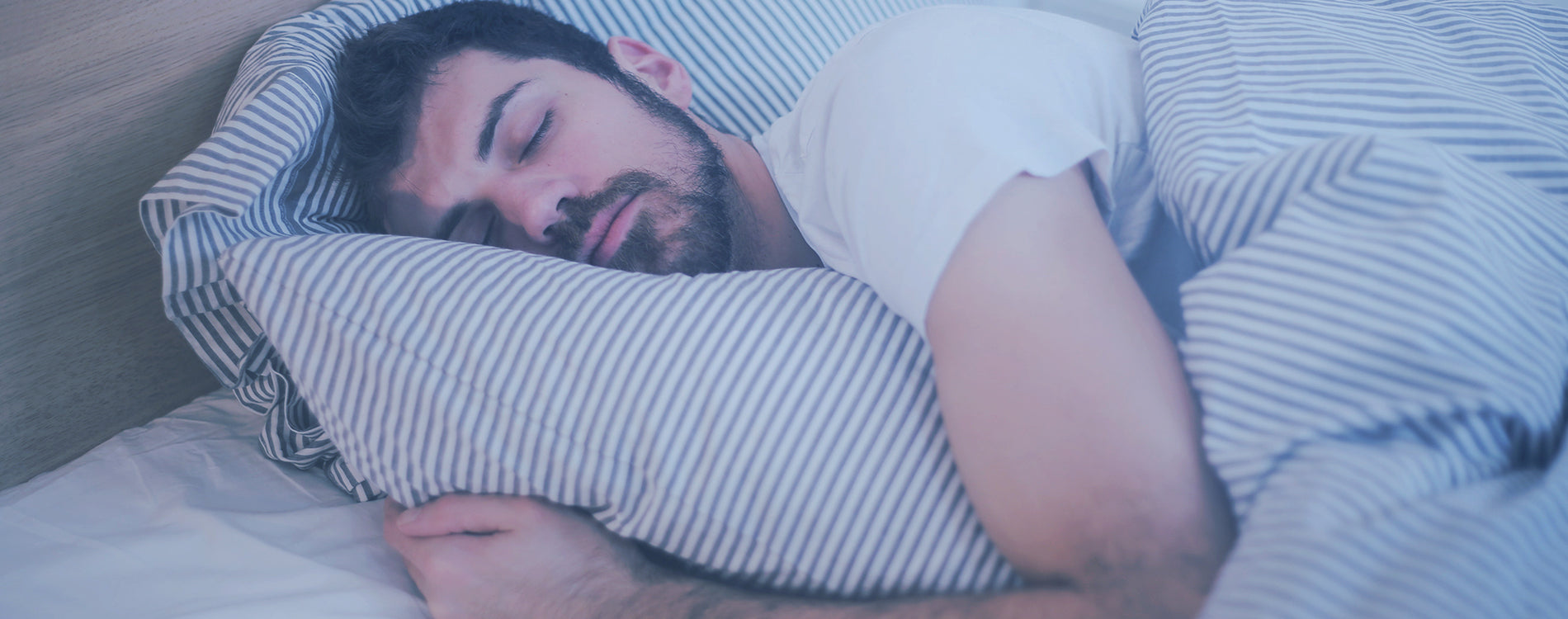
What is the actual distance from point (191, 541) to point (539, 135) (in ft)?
1.67

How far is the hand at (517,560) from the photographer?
1.96 ft

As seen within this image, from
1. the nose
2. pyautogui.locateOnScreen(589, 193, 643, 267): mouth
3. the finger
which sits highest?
the nose

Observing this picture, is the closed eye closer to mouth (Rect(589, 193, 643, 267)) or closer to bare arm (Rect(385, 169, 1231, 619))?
mouth (Rect(589, 193, 643, 267))

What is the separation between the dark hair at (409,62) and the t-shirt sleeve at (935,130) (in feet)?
1.36

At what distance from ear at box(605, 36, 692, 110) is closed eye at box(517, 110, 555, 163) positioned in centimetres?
17

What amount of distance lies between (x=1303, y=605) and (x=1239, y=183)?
0.91ft

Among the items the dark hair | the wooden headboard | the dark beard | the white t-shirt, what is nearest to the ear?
the dark hair

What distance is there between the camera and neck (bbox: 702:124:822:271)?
0.93m

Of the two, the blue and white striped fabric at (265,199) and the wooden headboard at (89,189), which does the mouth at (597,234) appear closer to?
the blue and white striped fabric at (265,199)

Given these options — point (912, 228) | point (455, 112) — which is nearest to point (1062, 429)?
point (912, 228)

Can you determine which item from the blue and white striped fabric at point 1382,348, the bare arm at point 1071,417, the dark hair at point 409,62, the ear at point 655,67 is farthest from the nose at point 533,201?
the blue and white striped fabric at point 1382,348

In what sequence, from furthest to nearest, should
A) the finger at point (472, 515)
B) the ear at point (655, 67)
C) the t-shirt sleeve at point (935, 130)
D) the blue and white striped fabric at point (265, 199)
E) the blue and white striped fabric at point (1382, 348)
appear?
the ear at point (655, 67)
the blue and white striped fabric at point (265, 199)
the finger at point (472, 515)
the t-shirt sleeve at point (935, 130)
the blue and white striped fabric at point (1382, 348)

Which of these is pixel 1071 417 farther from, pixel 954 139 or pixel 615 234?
pixel 615 234

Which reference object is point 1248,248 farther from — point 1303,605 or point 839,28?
point 839,28
